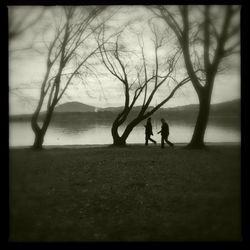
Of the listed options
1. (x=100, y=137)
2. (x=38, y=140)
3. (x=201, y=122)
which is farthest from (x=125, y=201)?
(x=100, y=137)

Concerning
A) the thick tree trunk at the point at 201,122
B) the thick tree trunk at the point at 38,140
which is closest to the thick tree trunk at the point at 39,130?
the thick tree trunk at the point at 38,140

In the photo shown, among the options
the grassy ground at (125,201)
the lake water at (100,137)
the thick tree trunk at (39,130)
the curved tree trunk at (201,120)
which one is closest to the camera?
the grassy ground at (125,201)

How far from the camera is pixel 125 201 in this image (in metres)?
8.30

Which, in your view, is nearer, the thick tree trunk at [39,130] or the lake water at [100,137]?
the thick tree trunk at [39,130]

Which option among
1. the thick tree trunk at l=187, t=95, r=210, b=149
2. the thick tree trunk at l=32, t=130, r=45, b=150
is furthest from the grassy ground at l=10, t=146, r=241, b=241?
the thick tree trunk at l=32, t=130, r=45, b=150

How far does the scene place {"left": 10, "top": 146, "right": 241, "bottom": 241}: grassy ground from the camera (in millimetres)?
6832

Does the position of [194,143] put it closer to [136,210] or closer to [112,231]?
[136,210]

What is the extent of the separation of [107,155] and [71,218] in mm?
7634

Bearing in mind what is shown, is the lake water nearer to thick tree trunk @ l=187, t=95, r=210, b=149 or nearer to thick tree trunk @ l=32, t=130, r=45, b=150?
thick tree trunk @ l=32, t=130, r=45, b=150

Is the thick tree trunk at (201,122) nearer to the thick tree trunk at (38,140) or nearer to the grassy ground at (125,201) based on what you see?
the grassy ground at (125,201)

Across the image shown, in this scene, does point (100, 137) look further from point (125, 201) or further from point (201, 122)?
point (125, 201)

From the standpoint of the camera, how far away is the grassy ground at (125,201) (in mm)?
6832
